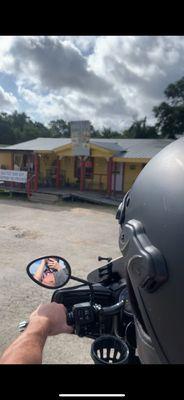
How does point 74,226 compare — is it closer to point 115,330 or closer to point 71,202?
point 71,202

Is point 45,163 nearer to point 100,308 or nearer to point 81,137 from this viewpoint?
point 81,137

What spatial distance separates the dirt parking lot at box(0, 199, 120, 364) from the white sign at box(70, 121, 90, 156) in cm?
319

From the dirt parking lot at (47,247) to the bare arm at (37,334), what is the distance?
7.98ft

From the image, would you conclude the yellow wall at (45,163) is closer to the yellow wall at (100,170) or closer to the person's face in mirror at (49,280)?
the yellow wall at (100,170)

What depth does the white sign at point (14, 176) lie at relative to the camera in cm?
1830

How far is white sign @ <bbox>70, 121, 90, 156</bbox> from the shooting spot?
59.4ft

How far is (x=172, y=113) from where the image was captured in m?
31.0

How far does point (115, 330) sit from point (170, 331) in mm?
754

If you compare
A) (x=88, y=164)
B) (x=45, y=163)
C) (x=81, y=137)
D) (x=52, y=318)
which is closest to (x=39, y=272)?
(x=52, y=318)

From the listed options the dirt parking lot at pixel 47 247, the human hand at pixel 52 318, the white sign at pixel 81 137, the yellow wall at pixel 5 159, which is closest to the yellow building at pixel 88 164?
the yellow wall at pixel 5 159

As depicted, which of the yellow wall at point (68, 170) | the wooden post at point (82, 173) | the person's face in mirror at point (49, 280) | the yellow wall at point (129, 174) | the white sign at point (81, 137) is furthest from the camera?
the yellow wall at point (68, 170)

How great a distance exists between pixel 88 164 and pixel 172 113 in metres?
14.2
